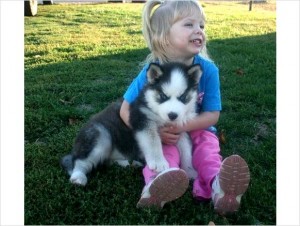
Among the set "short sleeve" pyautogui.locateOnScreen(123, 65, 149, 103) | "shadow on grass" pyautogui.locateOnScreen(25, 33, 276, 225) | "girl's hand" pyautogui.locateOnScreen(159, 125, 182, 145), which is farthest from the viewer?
"short sleeve" pyautogui.locateOnScreen(123, 65, 149, 103)

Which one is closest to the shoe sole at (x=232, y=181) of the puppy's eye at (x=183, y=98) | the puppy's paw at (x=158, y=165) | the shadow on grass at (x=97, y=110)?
the shadow on grass at (x=97, y=110)

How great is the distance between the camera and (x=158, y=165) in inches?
124

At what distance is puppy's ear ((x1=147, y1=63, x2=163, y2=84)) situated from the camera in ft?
10.9

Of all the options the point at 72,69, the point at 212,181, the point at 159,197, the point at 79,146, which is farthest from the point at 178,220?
the point at 72,69

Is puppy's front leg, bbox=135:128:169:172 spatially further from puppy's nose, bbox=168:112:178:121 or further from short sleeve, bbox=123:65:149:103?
short sleeve, bbox=123:65:149:103

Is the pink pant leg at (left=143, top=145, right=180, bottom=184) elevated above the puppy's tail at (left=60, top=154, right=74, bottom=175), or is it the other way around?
the pink pant leg at (left=143, top=145, right=180, bottom=184)

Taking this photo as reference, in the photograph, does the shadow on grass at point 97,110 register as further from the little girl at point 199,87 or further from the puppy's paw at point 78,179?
the little girl at point 199,87

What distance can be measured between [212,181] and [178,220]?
17.7 inches

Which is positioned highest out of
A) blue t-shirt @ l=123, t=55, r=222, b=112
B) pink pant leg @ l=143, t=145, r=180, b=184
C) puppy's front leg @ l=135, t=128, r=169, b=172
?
blue t-shirt @ l=123, t=55, r=222, b=112

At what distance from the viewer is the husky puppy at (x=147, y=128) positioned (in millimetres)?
3193

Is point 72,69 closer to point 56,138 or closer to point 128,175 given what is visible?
point 56,138

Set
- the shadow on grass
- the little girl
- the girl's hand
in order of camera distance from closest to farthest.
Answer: the shadow on grass, the little girl, the girl's hand

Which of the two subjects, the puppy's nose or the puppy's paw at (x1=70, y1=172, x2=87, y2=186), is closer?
the puppy's nose

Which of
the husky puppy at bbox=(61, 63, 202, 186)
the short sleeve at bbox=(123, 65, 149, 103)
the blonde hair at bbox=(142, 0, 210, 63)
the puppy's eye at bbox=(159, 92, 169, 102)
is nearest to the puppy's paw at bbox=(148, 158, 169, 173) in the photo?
the husky puppy at bbox=(61, 63, 202, 186)
